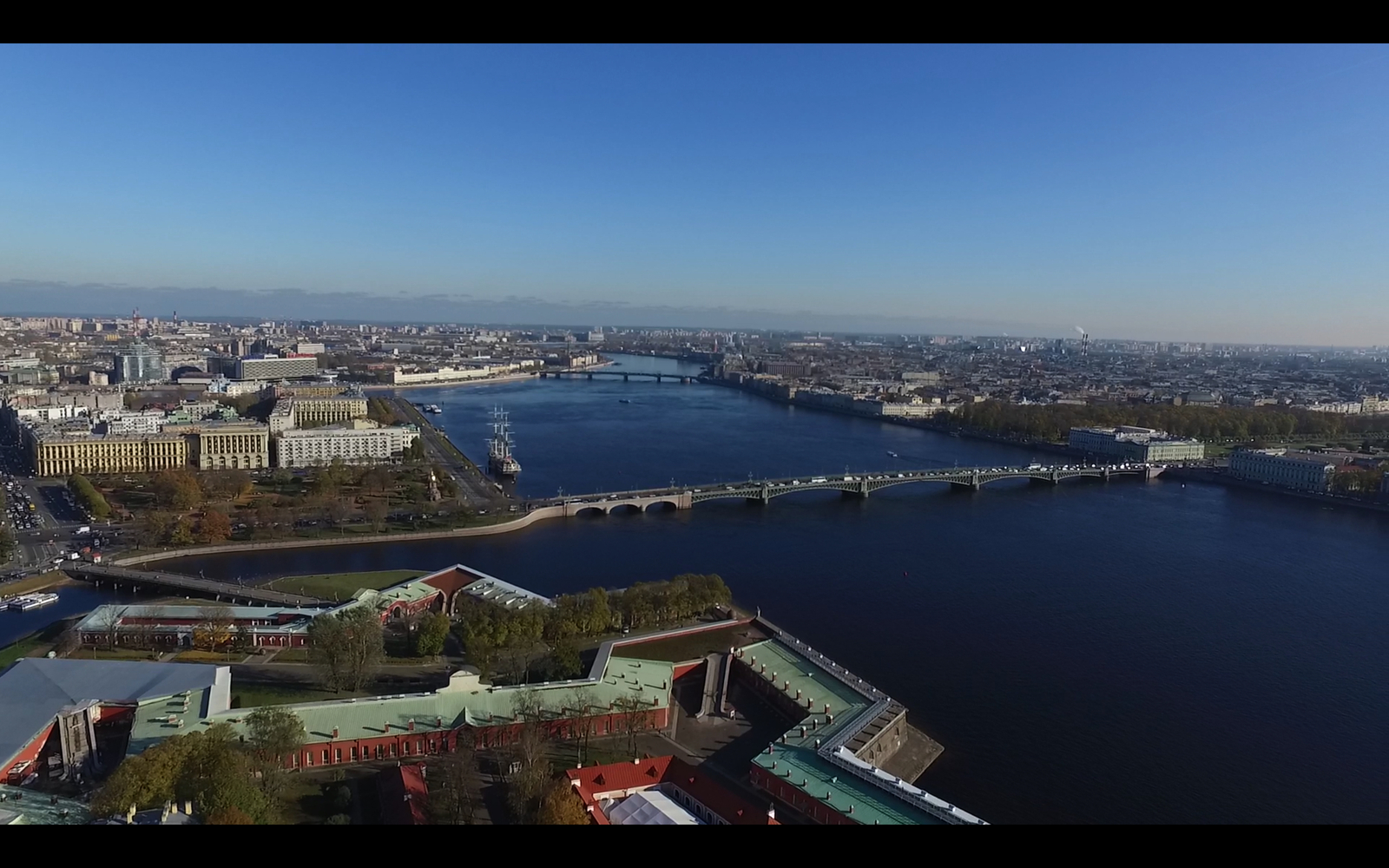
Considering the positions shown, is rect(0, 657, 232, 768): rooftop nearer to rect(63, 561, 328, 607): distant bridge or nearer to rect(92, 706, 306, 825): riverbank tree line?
rect(92, 706, 306, 825): riverbank tree line

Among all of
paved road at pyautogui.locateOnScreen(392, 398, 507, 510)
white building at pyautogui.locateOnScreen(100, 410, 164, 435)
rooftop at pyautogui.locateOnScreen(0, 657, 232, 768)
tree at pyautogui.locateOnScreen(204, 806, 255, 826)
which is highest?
tree at pyautogui.locateOnScreen(204, 806, 255, 826)

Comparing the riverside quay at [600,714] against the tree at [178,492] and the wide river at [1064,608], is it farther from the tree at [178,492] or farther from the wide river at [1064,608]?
the tree at [178,492]

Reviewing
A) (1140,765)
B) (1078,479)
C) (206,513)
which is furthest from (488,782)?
(1078,479)

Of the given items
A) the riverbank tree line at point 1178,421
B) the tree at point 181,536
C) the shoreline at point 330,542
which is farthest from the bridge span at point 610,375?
the tree at point 181,536

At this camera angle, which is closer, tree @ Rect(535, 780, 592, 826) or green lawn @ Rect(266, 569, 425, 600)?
tree @ Rect(535, 780, 592, 826)

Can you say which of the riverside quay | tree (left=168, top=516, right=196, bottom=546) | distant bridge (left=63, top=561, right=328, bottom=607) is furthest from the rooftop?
tree (left=168, top=516, right=196, bottom=546)
